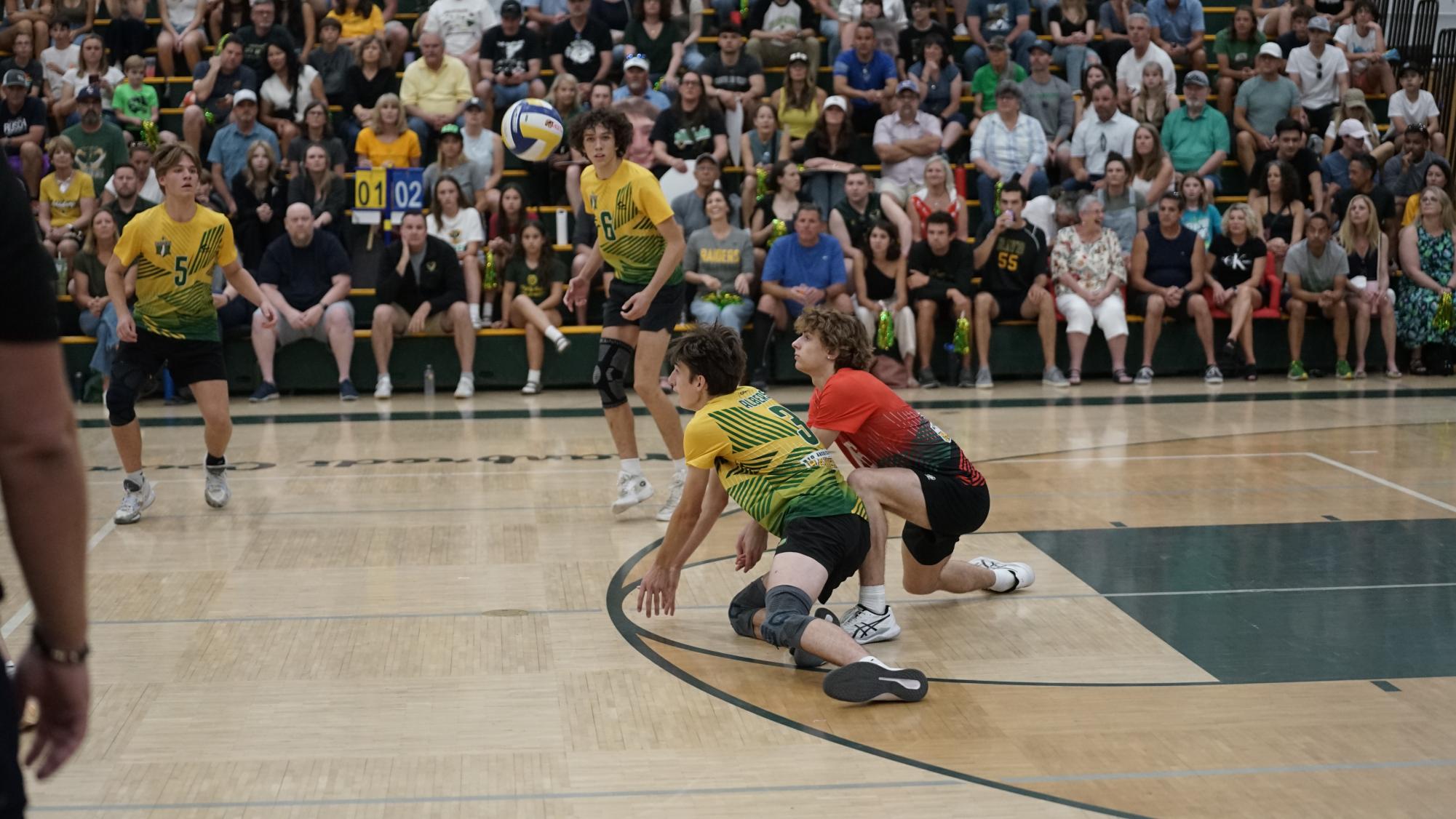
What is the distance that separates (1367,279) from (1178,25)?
11.9ft

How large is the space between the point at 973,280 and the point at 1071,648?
7.76m

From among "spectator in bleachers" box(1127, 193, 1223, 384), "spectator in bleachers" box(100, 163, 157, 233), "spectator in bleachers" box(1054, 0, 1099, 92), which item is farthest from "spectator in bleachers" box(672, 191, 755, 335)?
"spectator in bleachers" box(100, 163, 157, 233)

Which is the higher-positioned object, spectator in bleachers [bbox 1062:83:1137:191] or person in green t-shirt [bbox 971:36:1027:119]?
person in green t-shirt [bbox 971:36:1027:119]

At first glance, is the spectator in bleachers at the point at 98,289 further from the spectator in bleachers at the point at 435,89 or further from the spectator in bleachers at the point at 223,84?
the spectator in bleachers at the point at 435,89

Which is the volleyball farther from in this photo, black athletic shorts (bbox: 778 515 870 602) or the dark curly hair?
Answer: black athletic shorts (bbox: 778 515 870 602)

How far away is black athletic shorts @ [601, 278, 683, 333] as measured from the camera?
6.94 m

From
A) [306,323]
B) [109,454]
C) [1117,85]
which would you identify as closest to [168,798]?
[109,454]

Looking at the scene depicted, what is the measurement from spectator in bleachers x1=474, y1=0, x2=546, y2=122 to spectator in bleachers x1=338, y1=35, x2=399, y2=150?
0.85 m

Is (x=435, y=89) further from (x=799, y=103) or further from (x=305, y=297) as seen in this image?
(x=799, y=103)

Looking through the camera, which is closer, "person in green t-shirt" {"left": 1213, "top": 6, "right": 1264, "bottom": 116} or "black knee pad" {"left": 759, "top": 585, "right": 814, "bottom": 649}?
"black knee pad" {"left": 759, "top": 585, "right": 814, "bottom": 649}

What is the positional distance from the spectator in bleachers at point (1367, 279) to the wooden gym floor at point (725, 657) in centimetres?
Answer: 391

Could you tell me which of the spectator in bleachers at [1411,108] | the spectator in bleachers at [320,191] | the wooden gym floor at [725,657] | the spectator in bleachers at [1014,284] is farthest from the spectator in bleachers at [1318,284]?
the spectator in bleachers at [320,191]

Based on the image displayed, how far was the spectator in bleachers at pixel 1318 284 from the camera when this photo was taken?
12016mm

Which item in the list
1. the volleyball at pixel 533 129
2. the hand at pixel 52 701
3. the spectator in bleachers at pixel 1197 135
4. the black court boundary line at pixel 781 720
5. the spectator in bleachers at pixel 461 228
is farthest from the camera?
the spectator in bleachers at pixel 1197 135
